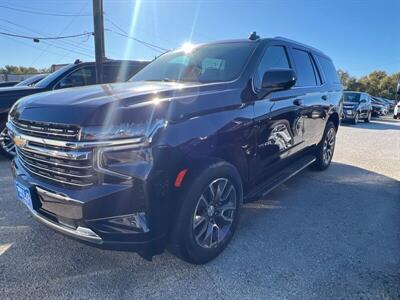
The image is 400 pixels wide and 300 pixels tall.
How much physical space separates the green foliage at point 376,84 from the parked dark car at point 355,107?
153 feet

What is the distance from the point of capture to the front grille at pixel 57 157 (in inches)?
80.4

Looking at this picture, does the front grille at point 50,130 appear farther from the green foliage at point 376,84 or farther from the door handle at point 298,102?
the green foliage at point 376,84

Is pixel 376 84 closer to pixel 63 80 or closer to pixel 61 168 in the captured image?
pixel 63 80

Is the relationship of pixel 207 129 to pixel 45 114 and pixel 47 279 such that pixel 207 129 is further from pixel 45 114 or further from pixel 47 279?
pixel 47 279

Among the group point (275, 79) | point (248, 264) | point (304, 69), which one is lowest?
point (248, 264)

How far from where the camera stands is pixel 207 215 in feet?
8.70

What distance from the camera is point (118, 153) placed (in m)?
2.03

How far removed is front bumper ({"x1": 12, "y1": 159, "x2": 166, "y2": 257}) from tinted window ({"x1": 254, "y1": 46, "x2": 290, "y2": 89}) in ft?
5.71

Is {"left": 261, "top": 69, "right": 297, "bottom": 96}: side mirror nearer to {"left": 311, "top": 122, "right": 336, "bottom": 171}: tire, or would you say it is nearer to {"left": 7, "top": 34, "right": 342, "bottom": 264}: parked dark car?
{"left": 7, "top": 34, "right": 342, "bottom": 264}: parked dark car

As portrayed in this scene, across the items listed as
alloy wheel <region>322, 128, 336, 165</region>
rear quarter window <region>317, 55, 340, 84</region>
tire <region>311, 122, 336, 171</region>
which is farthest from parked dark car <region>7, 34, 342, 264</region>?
alloy wheel <region>322, 128, 336, 165</region>

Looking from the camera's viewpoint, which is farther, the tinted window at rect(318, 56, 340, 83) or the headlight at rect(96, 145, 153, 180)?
the tinted window at rect(318, 56, 340, 83)

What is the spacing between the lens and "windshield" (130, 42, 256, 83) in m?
3.22

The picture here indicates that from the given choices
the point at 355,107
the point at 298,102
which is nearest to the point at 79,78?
the point at 298,102

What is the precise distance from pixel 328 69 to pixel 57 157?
4906 millimetres
